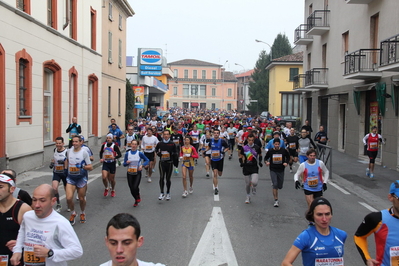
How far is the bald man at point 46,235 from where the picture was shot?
396 centimetres

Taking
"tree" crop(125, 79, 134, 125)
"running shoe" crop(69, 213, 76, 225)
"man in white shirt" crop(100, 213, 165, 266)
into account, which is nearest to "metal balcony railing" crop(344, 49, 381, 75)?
"running shoe" crop(69, 213, 76, 225)

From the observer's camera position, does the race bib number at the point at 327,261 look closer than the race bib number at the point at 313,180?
Yes

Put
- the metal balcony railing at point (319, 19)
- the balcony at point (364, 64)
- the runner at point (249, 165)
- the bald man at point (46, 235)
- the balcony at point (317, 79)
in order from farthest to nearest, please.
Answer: the balcony at point (317, 79) < the metal balcony railing at point (319, 19) < the balcony at point (364, 64) < the runner at point (249, 165) < the bald man at point (46, 235)

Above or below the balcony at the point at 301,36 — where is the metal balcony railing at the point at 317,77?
below

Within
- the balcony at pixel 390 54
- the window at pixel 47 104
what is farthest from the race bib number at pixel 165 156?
the balcony at pixel 390 54

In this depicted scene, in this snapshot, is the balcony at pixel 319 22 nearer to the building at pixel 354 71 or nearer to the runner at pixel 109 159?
the building at pixel 354 71

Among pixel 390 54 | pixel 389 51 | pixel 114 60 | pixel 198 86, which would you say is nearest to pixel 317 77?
pixel 390 54

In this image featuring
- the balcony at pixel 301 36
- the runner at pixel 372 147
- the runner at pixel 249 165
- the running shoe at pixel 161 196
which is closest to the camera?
the runner at pixel 249 165

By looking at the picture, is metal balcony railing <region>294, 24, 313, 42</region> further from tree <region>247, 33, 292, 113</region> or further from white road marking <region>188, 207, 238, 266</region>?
tree <region>247, 33, 292, 113</region>

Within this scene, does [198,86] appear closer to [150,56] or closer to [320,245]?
[150,56]

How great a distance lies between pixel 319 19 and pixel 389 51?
1162cm

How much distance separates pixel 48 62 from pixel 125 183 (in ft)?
21.6

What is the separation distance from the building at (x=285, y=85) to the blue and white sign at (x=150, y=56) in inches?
705

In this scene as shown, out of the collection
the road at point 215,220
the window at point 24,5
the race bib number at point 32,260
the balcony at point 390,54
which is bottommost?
the road at point 215,220
